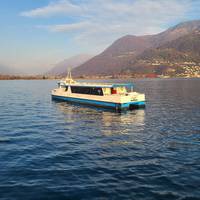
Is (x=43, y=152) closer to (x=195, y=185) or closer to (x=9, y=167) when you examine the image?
(x=9, y=167)

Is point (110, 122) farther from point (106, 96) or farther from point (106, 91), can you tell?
point (106, 91)

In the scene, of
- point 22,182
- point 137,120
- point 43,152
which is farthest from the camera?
point 137,120

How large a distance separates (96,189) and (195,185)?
548 centimetres

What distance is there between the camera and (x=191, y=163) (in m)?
17.5

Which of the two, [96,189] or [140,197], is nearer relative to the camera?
[140,197]

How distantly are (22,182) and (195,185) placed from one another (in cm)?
982

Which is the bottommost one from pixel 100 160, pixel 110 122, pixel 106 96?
pixel 100 160

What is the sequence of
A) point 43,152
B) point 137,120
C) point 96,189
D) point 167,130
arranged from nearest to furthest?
point 96,189
point 43,152
point 167,130
point 137,120

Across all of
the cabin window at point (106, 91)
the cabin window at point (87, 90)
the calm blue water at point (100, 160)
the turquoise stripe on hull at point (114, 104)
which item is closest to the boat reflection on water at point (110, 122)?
the calm blue water at point (100, 160)

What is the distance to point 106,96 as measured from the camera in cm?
4550

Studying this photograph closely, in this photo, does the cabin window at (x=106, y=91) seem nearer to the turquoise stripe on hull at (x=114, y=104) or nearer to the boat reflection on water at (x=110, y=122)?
the turquoise stripe on hull at (x=114, y=104)

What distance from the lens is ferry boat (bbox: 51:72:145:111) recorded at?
43.4 meters

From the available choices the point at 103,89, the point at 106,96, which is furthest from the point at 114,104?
the point at 103,89

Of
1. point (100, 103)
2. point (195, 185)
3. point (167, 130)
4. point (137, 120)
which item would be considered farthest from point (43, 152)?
point (100, 103)
